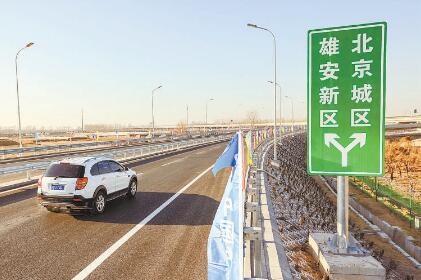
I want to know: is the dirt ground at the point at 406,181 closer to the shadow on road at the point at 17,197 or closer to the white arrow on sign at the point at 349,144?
the white arrow on sign at the point at 349,144

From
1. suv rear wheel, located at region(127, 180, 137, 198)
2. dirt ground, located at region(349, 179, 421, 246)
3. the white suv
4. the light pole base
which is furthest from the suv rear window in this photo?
dirt ground, located at region(349, 179, 421, 246)

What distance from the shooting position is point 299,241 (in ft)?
25.1

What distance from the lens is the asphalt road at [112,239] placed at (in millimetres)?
6077

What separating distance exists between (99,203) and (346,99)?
8068 millimetres

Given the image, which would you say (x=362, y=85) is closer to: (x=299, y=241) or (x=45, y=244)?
(x=299, y=241)

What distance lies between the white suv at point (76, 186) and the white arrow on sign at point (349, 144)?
24.1ft

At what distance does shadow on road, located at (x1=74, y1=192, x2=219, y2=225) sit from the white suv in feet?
1.72

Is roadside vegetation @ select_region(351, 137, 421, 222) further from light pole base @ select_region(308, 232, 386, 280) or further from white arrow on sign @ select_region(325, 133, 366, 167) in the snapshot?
white arrow on sign @ select_region(325, 133, 366, 167)

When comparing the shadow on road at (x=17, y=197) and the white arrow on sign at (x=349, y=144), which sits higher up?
the white arrow on sign at (x=349, y=144)

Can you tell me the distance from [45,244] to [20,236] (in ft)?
3.46

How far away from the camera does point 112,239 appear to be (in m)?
7.73

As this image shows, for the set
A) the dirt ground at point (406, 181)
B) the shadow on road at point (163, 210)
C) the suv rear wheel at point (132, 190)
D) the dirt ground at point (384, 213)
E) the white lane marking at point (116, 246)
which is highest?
the suv rear wheel at point (132, 190)

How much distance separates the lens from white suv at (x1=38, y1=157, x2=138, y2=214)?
9.39 meters

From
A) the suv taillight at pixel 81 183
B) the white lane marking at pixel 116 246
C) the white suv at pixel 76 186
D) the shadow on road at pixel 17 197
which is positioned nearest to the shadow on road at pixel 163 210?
the white lane marking at pixel 116 246
